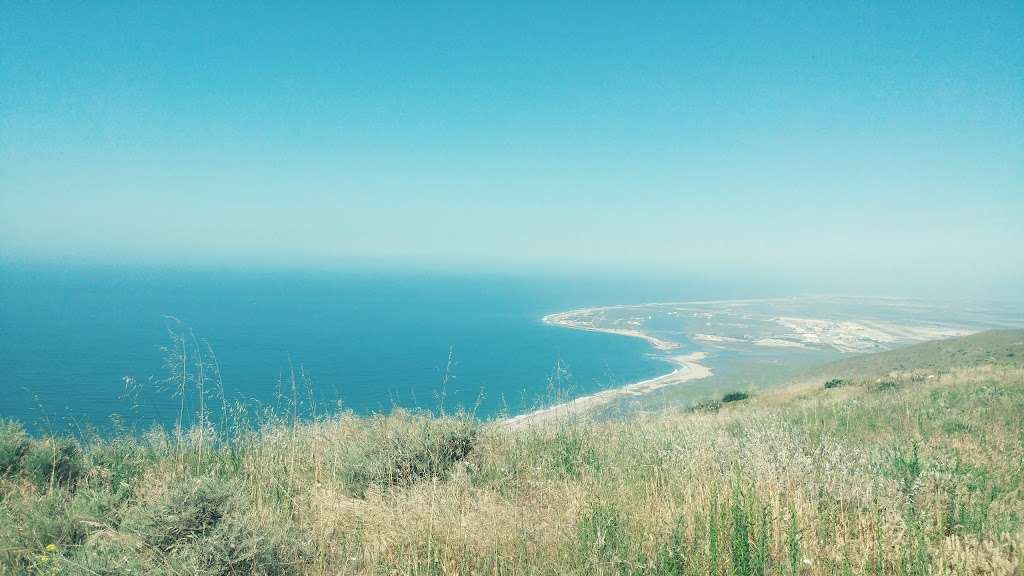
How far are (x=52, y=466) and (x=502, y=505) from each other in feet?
17.9

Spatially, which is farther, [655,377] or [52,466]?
[655,377]

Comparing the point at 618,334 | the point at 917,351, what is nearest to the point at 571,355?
the point at 618,334

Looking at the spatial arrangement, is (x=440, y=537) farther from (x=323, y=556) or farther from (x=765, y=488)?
(x=765, y=488)

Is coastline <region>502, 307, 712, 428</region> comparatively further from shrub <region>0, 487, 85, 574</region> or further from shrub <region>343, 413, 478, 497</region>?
shrub <region>0, 487, 85, 574</region>

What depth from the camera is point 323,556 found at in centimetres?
366

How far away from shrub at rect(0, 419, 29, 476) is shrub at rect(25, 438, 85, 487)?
10 cm

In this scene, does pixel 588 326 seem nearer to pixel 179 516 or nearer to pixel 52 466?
pixel 52 466

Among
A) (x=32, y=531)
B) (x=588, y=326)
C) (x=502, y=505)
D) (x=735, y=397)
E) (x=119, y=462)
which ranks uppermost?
(x=32, y=531)

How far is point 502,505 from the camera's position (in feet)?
14.9

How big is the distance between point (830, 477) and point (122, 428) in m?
9.25

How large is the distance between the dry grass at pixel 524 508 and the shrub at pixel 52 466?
0.10m

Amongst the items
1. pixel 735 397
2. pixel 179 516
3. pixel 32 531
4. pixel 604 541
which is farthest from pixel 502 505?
pixel 735 397

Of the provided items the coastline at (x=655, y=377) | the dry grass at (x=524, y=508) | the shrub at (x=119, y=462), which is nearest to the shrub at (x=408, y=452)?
the dry grass at (x=524, y=508)

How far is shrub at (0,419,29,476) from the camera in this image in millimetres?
5414
